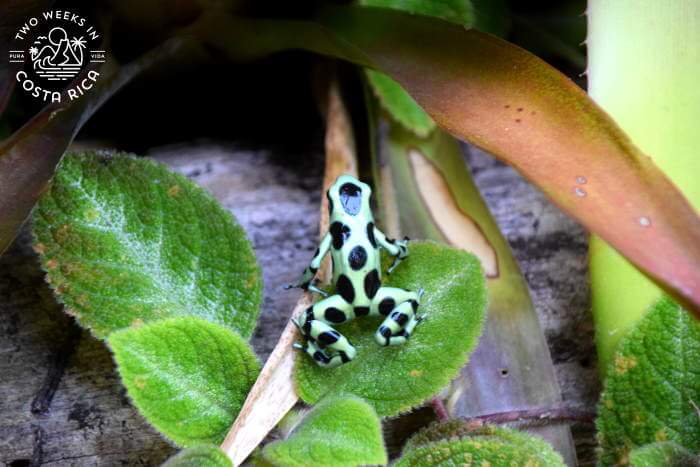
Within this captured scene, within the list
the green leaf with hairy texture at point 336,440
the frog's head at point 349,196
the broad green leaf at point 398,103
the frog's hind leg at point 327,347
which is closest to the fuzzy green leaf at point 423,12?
the broad green leaf at point 398,103

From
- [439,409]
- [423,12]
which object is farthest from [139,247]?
[423,12]

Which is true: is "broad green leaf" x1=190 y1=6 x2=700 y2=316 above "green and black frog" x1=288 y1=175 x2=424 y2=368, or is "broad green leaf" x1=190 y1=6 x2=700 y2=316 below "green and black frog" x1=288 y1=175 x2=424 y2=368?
above

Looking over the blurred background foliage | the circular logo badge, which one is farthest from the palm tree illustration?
the blurred background foliage

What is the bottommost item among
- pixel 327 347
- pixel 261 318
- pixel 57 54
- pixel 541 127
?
pixel 261 318

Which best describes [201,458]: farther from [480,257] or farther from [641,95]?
[641,95]

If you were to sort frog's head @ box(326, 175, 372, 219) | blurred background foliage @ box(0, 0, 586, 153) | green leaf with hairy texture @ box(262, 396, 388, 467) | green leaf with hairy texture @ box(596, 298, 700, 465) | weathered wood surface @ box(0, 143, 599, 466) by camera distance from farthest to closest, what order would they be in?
blurred background foliage @ box(0, 0, 586, 153)
frog's head @ box(326, 175, 372, 219)
weathered wood surface @ box(0, 143, 599, 466)
green leaf with hairy texture @ box(596, 298, 700, 465)
green leaf with hairy texture @ box(262, 396, 388, 467)

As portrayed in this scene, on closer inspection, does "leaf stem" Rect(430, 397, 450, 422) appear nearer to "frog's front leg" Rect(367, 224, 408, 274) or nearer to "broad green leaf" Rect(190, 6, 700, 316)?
"frog's front leg" Rect(367, 224, 408, 274)
